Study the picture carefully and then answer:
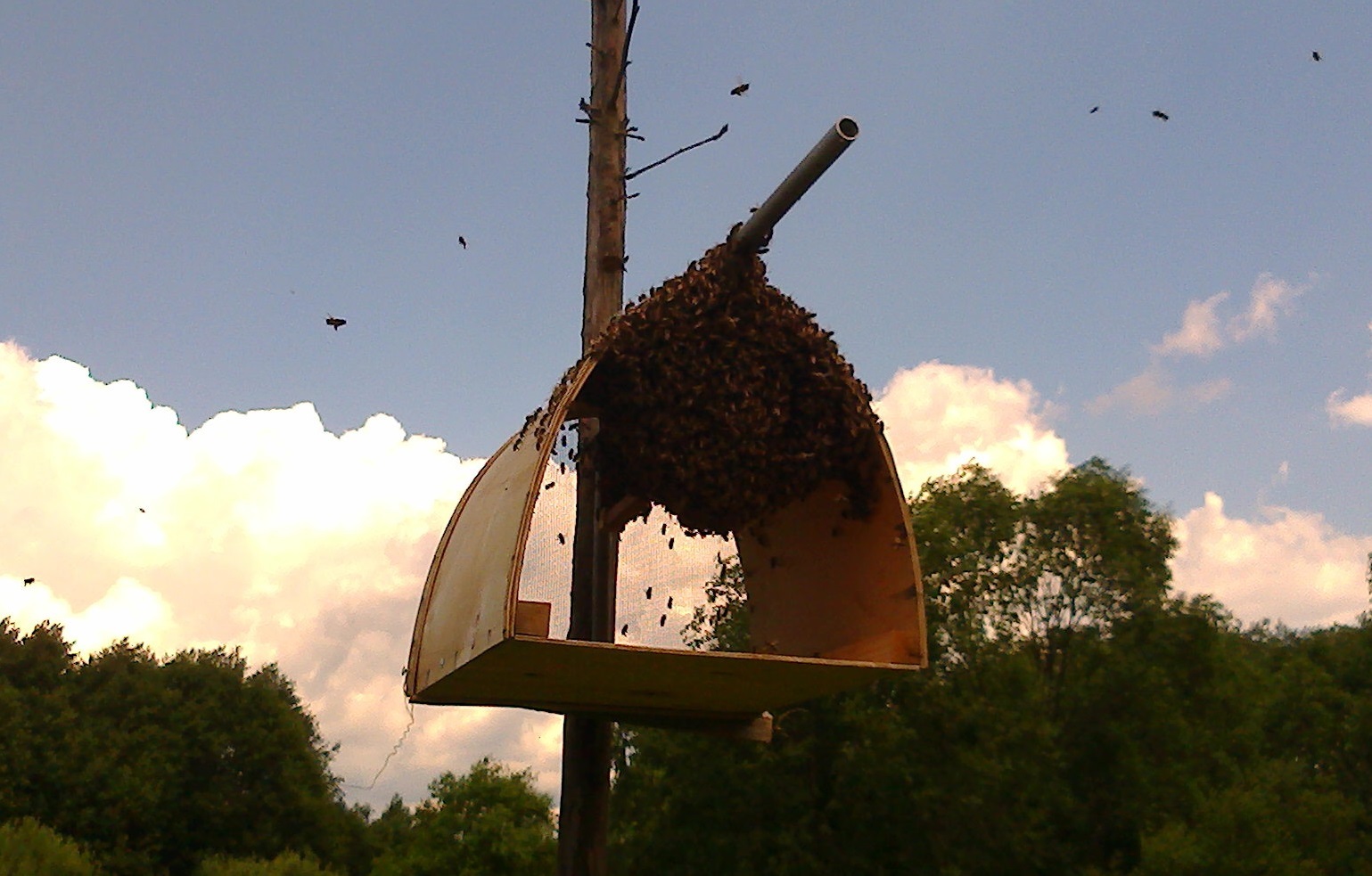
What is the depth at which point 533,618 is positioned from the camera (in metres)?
5.81

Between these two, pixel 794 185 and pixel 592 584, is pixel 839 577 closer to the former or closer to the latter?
pixel 592 584

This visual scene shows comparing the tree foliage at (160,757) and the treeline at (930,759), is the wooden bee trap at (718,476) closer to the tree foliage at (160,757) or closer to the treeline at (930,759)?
the treeline at (930,759)

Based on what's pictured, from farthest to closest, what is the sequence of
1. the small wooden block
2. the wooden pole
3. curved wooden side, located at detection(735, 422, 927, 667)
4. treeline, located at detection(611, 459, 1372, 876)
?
treeline, located at detection(611, 459, 1372, 876), the wooden pole, curved wooden side, located at detection(735, 422, 927, 667), the small wooden block

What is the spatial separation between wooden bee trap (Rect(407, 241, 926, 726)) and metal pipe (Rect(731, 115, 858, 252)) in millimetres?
140

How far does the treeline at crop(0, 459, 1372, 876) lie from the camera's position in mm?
23812

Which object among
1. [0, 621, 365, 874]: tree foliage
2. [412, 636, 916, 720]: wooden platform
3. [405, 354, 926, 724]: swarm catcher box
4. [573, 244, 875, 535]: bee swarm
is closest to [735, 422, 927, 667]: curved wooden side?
[405, 354, 926, 724]: swarm catcher box

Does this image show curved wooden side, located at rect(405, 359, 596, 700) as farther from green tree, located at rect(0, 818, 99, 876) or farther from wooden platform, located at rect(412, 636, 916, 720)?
green tree, located at rect(0, 818, 99, 876)

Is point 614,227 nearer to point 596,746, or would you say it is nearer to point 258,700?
point 596,746

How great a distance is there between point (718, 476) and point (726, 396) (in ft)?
1.46

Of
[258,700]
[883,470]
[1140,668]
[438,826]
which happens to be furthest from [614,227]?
[258,700]

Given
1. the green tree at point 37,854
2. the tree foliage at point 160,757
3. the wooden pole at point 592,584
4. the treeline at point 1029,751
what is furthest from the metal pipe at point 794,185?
the tree foliage at point 160,757

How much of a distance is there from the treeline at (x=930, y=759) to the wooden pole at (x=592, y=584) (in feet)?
37.6

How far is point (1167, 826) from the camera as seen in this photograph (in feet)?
81.6

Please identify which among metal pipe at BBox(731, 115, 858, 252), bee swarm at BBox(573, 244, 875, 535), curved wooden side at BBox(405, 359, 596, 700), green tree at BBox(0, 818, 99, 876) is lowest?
green tree at BBox(0, 818, 99, 876)
